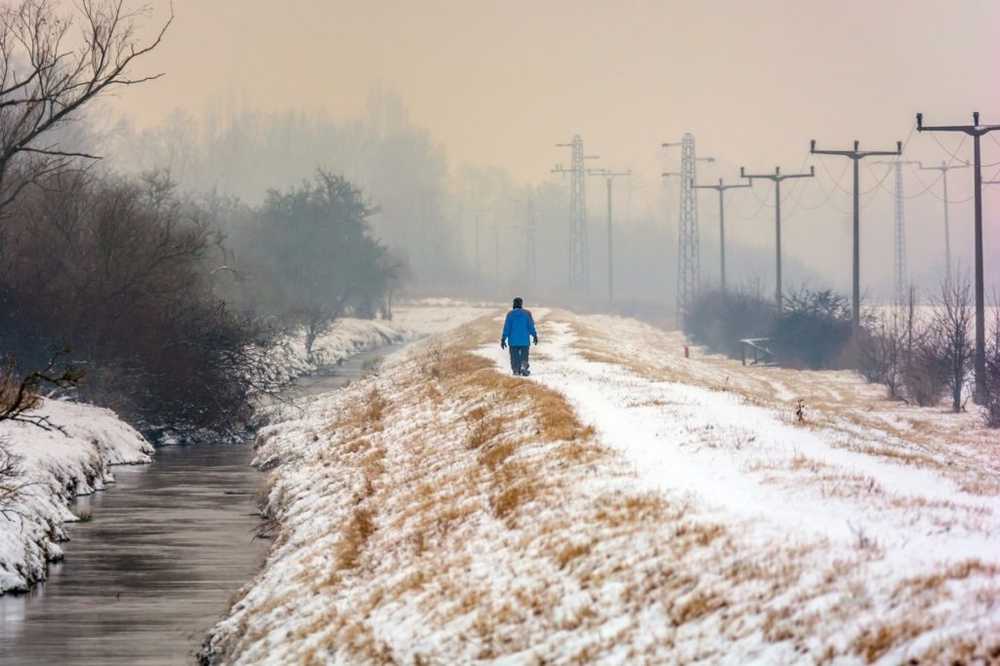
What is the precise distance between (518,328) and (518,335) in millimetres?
245

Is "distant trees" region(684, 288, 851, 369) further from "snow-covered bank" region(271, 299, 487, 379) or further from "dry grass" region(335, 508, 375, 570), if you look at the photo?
"dry grass" region(335, 508, 375, 570)

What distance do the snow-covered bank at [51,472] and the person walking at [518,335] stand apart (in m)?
8.95

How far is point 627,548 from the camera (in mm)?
15164

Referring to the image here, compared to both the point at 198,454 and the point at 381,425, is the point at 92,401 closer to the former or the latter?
the point at 198,454

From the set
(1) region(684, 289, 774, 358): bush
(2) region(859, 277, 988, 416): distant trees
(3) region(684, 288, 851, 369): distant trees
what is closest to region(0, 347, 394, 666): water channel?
(2) region(859, 277, 988, 416): distant trees

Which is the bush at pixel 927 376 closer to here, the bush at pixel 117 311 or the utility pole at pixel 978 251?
the utility pole at pixel 978 251

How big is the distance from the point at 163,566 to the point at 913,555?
14200 millimetres

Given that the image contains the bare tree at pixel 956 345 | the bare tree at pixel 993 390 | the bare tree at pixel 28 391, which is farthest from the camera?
the bare tree at pixel 956 345

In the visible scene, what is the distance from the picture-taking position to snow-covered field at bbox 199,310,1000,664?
468 inches

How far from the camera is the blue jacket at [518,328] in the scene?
127 ft

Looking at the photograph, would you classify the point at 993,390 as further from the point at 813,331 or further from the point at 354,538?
the point at 813,331

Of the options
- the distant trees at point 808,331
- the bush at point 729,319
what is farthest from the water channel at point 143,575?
the bush at point 729,319

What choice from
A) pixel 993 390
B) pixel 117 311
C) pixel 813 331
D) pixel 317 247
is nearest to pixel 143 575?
pixel 117 311

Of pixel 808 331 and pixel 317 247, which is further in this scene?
pixel 317 247
